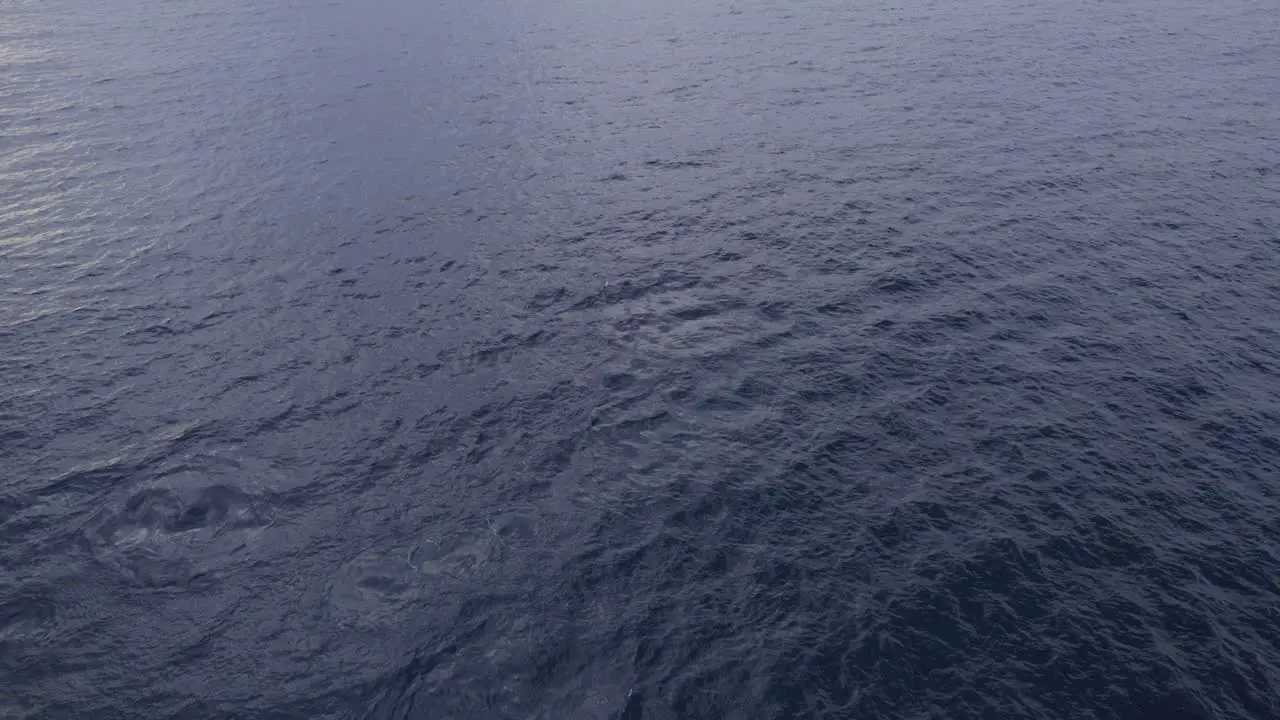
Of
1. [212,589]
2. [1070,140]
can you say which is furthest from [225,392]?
[1070,140]

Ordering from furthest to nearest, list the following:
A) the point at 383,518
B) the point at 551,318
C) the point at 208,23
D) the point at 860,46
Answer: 1. the point at 208,23
2. the point at 860,46
3. the point at 551,318
4. the point at 383,518

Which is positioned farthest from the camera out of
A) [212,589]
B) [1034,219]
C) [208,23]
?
[208,23]

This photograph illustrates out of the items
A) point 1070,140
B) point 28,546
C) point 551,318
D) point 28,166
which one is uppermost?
point 28,166

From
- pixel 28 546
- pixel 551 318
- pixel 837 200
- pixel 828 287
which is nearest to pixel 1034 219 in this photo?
pixel 837 200

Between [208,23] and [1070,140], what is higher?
[208,23]

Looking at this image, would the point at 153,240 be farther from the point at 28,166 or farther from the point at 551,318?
the point at 551,318

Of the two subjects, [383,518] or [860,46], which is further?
[860,46]

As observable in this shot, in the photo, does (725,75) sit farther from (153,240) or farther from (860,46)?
(153,240)
